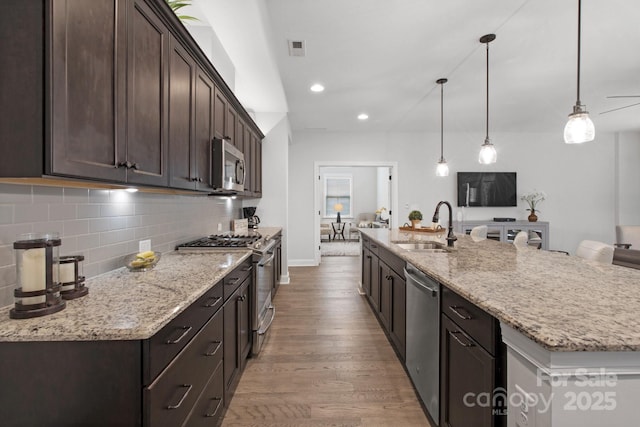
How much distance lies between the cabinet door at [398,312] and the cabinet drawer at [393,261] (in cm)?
4

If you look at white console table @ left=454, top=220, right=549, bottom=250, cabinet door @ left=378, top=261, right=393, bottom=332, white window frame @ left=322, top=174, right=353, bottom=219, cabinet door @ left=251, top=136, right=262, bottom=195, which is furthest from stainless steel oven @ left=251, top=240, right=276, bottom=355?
white window frame @ left=322, top=174, right=353, bottom=219

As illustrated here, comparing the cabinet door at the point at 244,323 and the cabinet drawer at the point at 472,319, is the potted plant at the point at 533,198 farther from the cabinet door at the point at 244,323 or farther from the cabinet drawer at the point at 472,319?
the cabinet door at the point at 244,323

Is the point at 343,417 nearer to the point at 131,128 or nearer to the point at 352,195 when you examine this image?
the point at 131,128

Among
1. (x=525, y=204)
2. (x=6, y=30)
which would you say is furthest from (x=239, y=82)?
(x=525, y=204)

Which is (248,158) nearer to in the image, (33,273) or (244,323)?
(244,323)

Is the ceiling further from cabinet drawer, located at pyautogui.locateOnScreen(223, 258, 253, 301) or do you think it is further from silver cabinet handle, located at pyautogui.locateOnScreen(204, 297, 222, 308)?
silver cabinet handle, located at pyautogui.locateOnScreen(204, 297, 222, 308)

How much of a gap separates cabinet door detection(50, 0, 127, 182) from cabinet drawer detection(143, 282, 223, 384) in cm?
60

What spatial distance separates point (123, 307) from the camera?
1.10 metres

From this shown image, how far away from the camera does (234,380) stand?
77.8 inches

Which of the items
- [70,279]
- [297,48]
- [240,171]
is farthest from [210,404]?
[297,48]

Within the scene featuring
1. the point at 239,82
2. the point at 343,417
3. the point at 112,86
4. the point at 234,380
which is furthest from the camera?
the point at 239,82

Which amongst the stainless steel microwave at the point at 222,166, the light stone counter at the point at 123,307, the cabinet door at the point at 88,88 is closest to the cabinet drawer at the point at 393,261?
the light stone counter at the point at 123,307

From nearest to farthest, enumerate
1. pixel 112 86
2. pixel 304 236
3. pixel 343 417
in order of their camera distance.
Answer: pixel 112 86 → pixel 343 417 → pixel 304 236

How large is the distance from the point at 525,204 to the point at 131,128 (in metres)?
7.39
